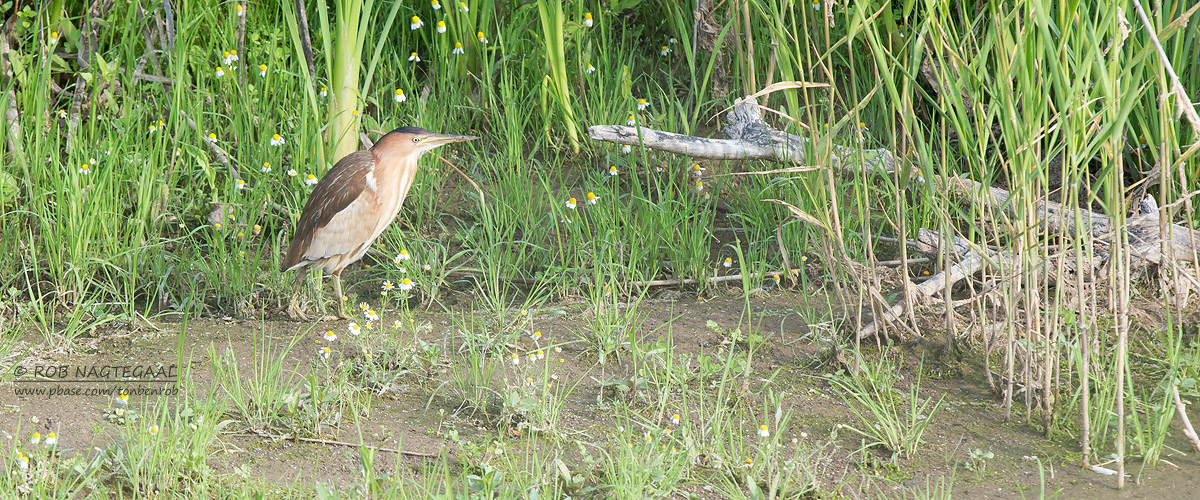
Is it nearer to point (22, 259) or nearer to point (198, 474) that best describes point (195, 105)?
point (22, 259)

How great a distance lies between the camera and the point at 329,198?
3.82 m

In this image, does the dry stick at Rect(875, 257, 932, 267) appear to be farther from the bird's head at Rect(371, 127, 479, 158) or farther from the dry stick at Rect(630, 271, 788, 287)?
the bird's head at Rect(371, 127, 479, 158)

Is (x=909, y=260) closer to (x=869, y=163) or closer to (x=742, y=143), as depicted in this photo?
(x=869, y=163)

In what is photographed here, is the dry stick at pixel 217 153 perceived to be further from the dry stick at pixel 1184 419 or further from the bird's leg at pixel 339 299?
the dry stick at pixel 1184 419

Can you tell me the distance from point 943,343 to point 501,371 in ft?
4.54

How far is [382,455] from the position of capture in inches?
111

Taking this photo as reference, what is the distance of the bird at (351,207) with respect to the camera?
3.76m

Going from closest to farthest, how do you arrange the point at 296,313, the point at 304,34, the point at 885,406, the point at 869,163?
1. the point at 885,406
2. the point at 869,163
3. the point at 296,313
4. the point at 304,34

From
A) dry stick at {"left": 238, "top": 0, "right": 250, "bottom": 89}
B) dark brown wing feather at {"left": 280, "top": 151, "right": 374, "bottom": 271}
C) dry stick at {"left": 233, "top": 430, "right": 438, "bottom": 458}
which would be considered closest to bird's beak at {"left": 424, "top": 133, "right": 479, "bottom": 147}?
dark brown wing feather at {"left": 280, "top": 151, "right": 374, "bottom": 271}

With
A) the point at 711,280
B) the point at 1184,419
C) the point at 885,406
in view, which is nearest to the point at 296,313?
the point at 711,280

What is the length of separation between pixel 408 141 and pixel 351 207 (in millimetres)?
349

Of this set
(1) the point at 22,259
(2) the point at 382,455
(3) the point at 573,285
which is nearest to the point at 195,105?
(1) the point at 22,259

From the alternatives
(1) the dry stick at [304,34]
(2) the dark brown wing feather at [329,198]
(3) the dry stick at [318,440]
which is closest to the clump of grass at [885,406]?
(3) the dry stick at [318,440]

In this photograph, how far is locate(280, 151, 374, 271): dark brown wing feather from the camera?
3779 mm
